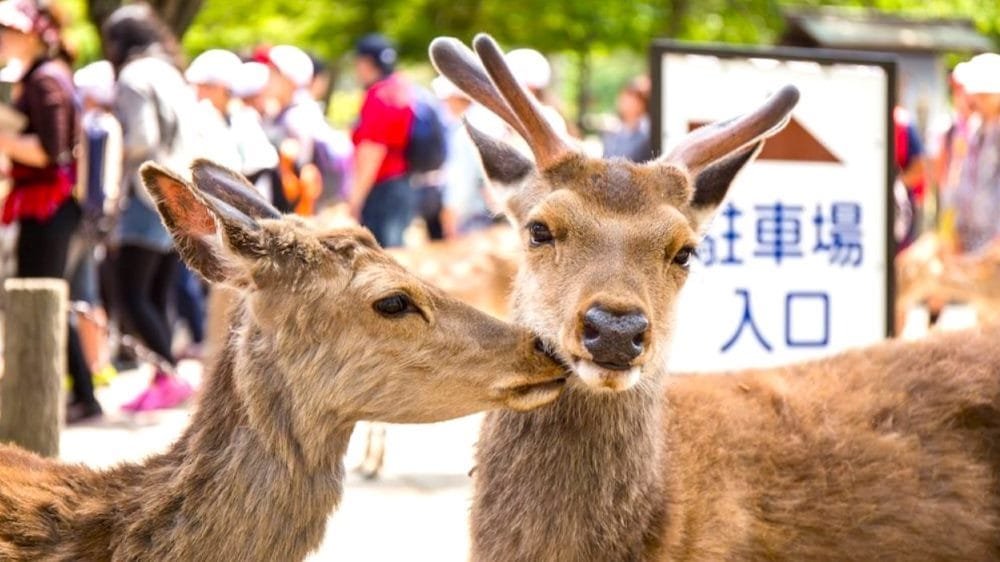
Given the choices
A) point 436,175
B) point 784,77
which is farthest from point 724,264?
point 436,175

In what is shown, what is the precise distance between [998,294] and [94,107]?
7.86 m

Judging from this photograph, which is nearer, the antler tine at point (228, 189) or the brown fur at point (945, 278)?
the antler tine at point (228, 189)

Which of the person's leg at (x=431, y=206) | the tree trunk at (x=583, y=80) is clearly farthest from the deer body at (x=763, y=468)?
the tree trunk at (x=583, y=80)

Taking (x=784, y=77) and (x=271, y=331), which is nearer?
(x=271, y=331)

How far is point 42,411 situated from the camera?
22.4ft

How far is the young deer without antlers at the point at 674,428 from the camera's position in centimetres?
492

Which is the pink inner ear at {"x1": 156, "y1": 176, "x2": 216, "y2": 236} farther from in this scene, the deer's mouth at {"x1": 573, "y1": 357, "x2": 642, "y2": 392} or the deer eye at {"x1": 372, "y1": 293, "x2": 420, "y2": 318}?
the deer's mouth at {"x1": 573, "y1": 357, "x2": 642, "y2": 392}

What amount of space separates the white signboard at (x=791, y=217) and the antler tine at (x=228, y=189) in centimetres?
346

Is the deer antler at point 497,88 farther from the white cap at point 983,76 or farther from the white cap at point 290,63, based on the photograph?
the white cap at point 290,63

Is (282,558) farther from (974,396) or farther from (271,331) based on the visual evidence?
(974,396)

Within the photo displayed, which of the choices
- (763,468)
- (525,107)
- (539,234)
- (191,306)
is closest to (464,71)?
(525,107)

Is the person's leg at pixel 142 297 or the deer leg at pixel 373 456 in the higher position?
the person's leg at pixel 142 297

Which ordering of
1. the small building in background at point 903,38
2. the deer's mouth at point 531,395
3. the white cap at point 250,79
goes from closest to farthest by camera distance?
the deer's mouth at point 531,395, the white cap at point 250,79, the small building in background at point 903,38

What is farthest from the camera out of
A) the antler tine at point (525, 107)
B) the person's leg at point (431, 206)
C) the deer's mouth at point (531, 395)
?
the person's leg at point (431, 206)
